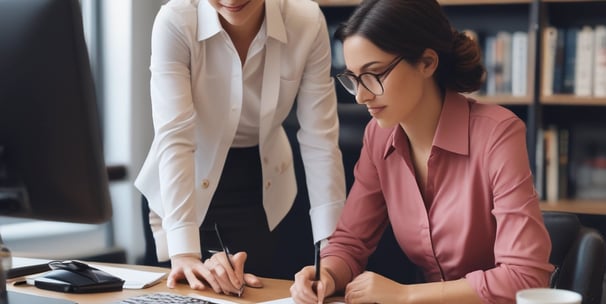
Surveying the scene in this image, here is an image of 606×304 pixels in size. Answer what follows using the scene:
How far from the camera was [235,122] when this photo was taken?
1940mm

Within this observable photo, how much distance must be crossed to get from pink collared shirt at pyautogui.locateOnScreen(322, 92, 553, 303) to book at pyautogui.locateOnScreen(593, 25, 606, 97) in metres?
1.66

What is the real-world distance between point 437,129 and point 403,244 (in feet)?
0.84

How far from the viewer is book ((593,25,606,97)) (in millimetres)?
3072

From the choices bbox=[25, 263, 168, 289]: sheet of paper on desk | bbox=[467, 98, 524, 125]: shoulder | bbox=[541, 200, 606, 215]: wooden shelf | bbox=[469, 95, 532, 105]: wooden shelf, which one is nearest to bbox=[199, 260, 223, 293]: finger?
bbox=[25, 263, 168, 289]: sheet of paper on desk

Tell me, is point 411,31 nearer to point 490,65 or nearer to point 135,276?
point 135,276

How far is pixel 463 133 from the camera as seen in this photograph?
157 cm

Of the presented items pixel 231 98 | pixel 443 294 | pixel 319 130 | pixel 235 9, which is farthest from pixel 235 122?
pixel 443 294

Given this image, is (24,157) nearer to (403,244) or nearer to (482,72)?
(403,244)

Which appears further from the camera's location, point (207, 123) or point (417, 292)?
point (207, 123)

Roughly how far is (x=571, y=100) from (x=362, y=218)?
1.66 meters

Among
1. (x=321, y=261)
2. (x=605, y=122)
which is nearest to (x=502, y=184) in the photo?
(x=321, y=261)

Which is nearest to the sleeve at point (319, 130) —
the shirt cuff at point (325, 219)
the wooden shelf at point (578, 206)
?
the shirt cuff at point (325, 219)

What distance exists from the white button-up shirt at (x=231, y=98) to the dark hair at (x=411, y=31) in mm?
336

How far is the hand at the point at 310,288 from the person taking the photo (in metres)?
1.45
